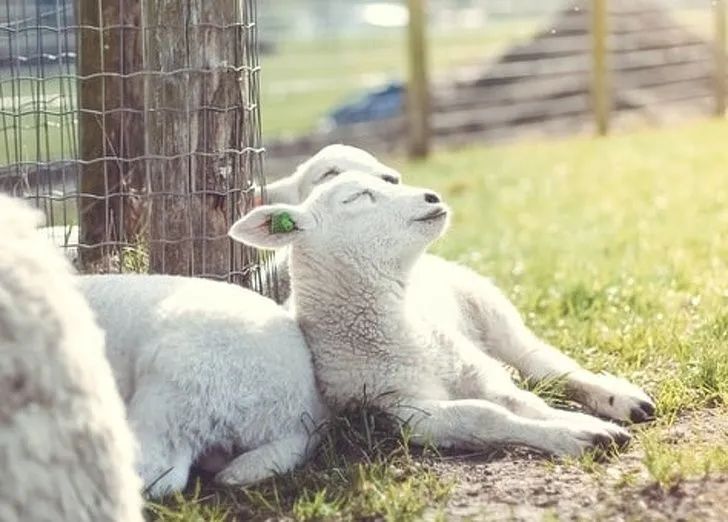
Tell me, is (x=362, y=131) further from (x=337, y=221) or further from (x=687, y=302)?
(x=337, y=221)

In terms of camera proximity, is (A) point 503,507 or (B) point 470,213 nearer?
(A) point 503,507

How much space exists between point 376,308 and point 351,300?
8cm

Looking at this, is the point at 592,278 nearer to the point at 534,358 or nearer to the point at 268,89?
the point at 534,358

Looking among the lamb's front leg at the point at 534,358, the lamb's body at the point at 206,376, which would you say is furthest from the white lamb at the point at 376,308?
the lamb's front leg at the point at 534,358

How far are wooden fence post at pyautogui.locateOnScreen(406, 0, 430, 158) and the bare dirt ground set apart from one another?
11310 millimetres

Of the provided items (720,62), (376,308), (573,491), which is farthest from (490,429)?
(720,62)

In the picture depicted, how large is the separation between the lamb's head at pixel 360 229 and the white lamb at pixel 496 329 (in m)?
0.17

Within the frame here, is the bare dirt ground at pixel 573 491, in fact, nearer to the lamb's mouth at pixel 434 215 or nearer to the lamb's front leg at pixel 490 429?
the lamb's front leg at pixel 490 429

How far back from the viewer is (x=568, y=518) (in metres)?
3.87

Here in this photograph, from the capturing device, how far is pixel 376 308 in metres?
4.90

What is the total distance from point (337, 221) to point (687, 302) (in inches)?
82.7

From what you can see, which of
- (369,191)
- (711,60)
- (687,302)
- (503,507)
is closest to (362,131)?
(711,60)

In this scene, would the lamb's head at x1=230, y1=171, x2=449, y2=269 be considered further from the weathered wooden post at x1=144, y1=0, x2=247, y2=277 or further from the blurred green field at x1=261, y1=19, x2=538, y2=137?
the blurred green field at x1=261, y1=19, x2=538, y2=137

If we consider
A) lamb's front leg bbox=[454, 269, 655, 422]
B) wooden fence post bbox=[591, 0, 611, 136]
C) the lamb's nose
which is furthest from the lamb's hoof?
wooden fence post bbox=[591, 0, 611, 136]
